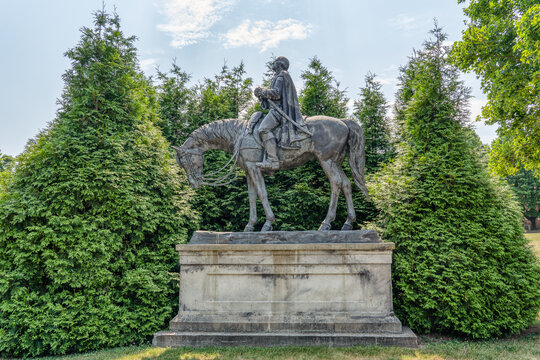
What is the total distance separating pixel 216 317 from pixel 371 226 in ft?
12.0

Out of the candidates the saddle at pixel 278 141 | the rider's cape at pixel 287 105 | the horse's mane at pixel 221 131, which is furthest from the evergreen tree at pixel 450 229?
the horse's mane at pixel 221 131

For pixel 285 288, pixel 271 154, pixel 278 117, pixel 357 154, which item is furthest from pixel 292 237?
pixel 278 117

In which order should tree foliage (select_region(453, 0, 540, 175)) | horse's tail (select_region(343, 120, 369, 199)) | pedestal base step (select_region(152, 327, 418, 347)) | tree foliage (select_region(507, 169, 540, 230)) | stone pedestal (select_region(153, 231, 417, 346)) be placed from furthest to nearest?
tree foliage (select_region(507, 169, 540, 230)), tree foliage (select_region(453, 0, 540, 175)), horse's tail (select_region(343, 120, 369, 199)), stone pedestal (select_region(153, 231, 417, 346)), pedestal base step (select_region(152, 327, 418, 347))

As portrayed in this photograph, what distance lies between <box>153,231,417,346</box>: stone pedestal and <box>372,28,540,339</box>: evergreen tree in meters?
1.13

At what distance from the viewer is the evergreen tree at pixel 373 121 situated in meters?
9.27

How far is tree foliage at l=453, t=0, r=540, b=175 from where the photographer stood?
289 inches

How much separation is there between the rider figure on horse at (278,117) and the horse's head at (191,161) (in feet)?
3.54

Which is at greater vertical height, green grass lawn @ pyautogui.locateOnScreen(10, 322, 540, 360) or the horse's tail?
the horse's tail

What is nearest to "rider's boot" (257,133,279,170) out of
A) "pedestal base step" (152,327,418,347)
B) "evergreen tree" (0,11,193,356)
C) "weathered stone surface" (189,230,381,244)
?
"weathered stone surface" (189,230,381,244)

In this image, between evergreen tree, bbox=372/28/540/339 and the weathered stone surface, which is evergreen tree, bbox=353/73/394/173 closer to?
evergreen tree, bbox=372/28/540/339

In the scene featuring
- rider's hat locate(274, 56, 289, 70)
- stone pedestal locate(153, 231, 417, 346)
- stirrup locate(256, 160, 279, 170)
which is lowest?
stone pedestal locate(153, 231, 417, 346)

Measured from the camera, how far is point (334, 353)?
14.7 feet

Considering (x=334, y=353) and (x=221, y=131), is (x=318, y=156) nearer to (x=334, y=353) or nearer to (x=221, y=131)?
(x=221, y=131)

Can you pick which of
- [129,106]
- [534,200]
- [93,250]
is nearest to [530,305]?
[93,250]
